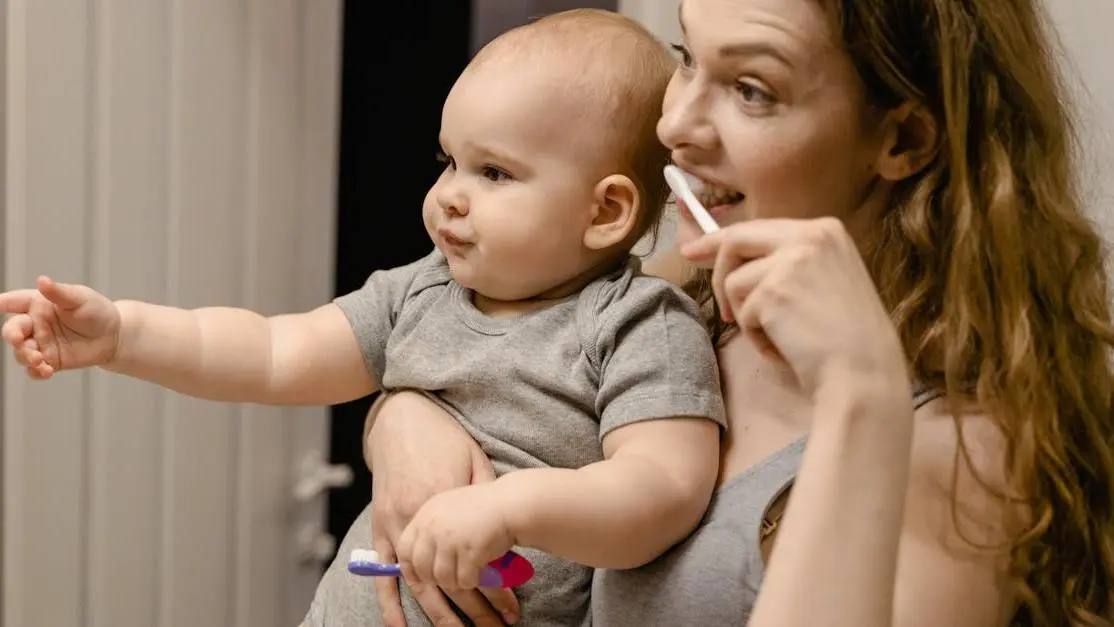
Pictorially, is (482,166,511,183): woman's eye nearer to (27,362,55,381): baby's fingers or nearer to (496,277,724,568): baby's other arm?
(496,277,724,568): baby's other arm

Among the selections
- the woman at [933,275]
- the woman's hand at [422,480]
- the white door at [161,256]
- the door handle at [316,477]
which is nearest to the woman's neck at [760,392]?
the woman at [933,275]

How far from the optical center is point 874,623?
0.76m

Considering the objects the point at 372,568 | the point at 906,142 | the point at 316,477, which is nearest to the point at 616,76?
the point at 906,142

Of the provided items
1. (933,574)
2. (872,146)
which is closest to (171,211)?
(872,146)

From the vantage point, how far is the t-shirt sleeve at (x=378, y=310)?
1145 mm

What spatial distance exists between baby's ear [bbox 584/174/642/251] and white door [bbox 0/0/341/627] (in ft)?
2.68

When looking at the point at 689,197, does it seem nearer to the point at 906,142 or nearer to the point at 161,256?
the point at 906,142

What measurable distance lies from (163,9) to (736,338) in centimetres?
98

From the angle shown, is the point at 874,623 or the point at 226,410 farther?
the point at 226,410

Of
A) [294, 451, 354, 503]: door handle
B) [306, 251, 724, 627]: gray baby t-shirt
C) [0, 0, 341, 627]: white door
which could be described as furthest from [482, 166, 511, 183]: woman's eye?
[294, 451, 354, 503]: door handle

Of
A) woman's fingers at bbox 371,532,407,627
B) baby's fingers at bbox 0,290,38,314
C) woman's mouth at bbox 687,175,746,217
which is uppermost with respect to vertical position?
woman's mouth at bbox 687,175,746,217

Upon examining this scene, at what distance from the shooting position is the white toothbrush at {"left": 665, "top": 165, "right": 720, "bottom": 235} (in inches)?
35.6

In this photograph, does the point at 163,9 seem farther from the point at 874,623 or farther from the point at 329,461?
the point at 874,623

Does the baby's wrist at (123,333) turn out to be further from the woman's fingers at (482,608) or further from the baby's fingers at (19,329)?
the woman's fingers at (482,608)
